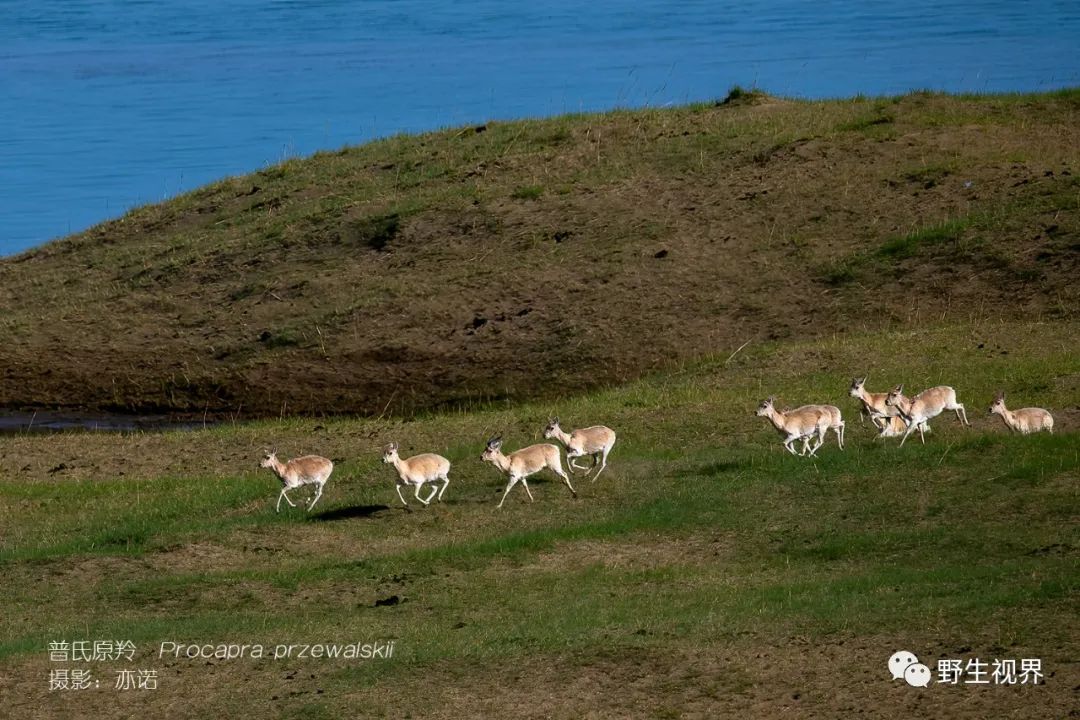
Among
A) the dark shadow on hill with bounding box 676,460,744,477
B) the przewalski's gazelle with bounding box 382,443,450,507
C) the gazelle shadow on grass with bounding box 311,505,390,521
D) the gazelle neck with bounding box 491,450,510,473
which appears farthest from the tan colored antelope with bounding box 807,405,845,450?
the gazelle shadow on grass with bounding box 311,505,390,521

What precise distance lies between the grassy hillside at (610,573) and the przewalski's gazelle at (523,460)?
1.28 ft

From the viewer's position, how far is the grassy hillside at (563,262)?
31062 millimetres

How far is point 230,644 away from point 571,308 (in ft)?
56.1

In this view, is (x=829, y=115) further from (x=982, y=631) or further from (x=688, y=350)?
(x=982, y=631)

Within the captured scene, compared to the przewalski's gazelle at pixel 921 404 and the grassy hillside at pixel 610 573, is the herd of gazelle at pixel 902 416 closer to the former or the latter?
the przewalski's gazelle at pixel 921 404

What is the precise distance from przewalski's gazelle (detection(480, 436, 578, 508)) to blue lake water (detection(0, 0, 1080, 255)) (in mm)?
30966

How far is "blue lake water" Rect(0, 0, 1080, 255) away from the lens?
221 ft

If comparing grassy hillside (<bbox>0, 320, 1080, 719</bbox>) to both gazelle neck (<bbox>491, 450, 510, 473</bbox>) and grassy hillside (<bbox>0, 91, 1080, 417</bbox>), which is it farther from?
grassy hillside (<bbox>0, 91, 1080, 417</bbox>)

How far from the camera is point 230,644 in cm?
1574

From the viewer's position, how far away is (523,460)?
19.5m

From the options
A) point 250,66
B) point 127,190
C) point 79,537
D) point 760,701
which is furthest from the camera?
point 250,66

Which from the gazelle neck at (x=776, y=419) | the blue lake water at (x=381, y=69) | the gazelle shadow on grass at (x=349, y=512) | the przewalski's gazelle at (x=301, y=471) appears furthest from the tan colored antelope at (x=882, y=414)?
the blue lake water at (x=381, y=69)

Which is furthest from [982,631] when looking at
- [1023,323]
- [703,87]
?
[703,87]
